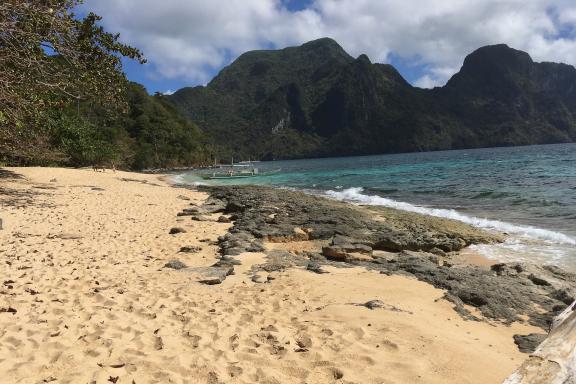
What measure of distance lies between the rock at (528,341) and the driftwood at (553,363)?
8.60 feet

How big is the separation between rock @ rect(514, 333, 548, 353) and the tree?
12174 mm

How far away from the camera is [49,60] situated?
1307 cm

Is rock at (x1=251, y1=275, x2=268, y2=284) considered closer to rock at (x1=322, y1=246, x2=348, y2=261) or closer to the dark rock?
the dark rock

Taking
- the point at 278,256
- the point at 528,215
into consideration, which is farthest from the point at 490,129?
the point at 278,256

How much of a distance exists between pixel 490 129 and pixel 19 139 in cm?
20873

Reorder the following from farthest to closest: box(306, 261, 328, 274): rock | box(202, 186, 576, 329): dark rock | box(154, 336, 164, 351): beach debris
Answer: box(306, 261, 328, 274): rock < box(202, 186, 576, 329): dark rock < box(154, 336, 164, 351): beach debris

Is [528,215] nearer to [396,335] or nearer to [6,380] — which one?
[396,335]

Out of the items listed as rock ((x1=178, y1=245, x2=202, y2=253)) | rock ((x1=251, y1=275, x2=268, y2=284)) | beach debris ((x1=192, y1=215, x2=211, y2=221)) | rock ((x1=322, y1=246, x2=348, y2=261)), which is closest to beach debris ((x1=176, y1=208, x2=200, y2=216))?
beach debris ((x1=192, y1=215, x2=211, y2=221))

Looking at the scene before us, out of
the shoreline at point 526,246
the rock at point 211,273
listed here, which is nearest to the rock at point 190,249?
the rock at point 211,273

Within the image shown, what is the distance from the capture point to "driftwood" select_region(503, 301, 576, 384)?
225 cm

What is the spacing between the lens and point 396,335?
4.77 m

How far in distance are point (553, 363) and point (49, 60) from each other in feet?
49.9

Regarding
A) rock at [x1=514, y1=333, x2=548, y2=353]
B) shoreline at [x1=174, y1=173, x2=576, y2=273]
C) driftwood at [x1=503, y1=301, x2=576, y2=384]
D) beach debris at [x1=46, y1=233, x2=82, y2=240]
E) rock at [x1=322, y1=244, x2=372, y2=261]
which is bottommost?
shoreline at [x1=174, y1=173, x2=576, y2=273]

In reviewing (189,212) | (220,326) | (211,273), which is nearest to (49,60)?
(189,212)
